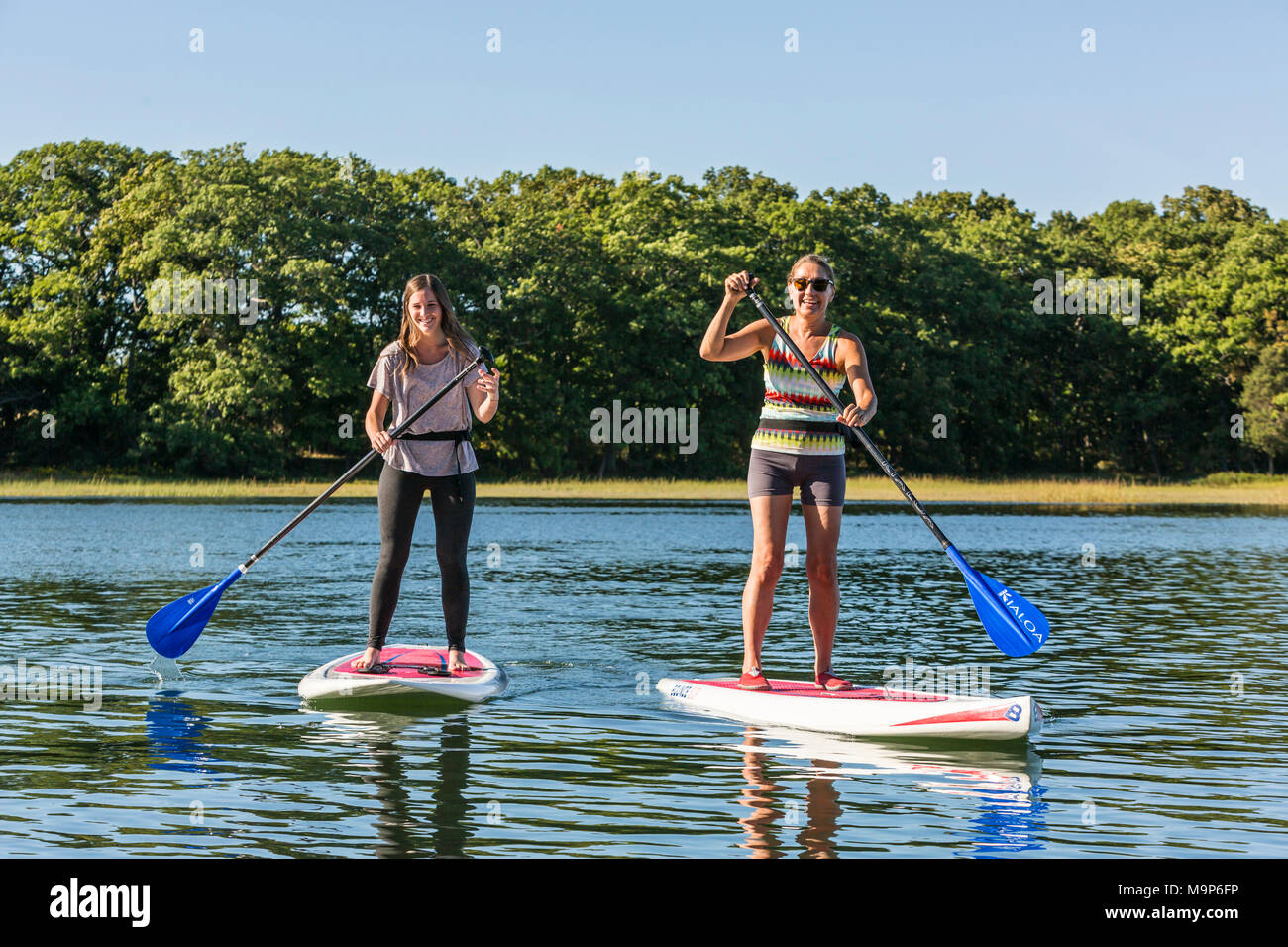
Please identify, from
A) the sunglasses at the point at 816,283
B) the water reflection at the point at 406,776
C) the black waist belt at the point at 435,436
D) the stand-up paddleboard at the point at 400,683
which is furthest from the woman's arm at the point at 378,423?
the sunglasses at the point at 816,283

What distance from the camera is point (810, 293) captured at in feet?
27.1

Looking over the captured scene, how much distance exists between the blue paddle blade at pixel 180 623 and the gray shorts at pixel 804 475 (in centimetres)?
377

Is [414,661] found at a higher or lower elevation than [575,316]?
lower

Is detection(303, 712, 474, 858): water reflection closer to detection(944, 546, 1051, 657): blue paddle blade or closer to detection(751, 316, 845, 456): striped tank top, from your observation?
detection(751, 316, 845, 456): striped tank top

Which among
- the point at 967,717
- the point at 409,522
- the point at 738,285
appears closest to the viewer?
the point at 967,717

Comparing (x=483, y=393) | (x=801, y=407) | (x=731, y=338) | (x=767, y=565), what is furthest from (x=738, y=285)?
(x=483, y=393)

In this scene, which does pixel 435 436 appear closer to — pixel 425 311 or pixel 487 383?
pixel 487 383

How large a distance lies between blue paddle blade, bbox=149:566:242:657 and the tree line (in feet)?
143

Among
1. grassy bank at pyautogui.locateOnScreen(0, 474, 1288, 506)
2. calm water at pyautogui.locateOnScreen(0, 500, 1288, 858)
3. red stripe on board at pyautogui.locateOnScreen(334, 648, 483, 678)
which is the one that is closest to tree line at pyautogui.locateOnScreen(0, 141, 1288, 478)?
grassy bank at pyautogui.locateOnScreen(0, 474, 1288, 506)

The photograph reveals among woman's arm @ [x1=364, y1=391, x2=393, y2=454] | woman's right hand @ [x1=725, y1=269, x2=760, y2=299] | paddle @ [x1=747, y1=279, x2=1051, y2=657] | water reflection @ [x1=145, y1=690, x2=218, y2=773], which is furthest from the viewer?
woman's arm @ [x1=364, y1=391, x2=393, y2=454]

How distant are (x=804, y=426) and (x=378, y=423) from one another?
2523 millimetres

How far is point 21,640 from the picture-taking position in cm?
1182

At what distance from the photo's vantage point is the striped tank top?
27.2ft
